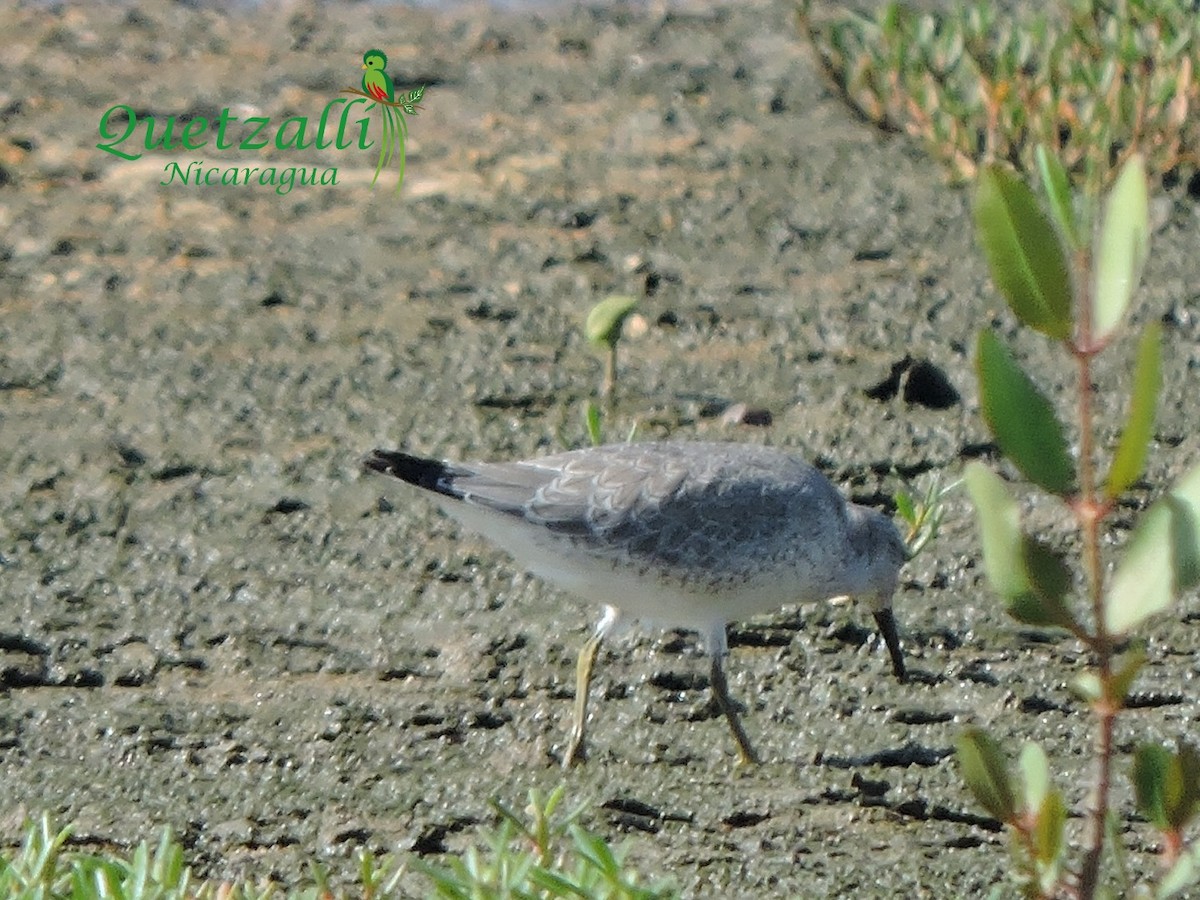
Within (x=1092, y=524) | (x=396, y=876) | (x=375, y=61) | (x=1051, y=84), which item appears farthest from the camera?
(x=375, y=61)

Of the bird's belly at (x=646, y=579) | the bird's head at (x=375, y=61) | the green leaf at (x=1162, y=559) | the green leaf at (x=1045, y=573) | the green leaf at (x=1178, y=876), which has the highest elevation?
the green leaf at (x=1162, y=559)

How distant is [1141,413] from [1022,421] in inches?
6.9

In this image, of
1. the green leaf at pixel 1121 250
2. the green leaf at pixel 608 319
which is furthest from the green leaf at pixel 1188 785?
the green leaf at pixel 608 319

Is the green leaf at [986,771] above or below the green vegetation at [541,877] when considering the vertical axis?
above

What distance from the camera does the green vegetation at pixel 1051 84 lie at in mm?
7172

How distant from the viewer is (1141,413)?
7.18ft

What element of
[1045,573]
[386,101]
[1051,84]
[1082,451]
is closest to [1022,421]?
[1082,451]

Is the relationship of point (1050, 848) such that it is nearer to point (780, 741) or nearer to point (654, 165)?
point (780, 741)

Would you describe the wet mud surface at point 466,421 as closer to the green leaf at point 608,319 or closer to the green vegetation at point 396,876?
the green leaf at point 608,319

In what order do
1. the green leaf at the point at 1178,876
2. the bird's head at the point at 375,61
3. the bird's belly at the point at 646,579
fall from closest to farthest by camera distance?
the green leaf at the point at 1178,876
the bird's belly at the point at 646,579
the bird's head at the point at 375,61

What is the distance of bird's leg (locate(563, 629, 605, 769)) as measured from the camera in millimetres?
4441

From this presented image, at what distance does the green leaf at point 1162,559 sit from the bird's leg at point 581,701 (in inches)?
90.3

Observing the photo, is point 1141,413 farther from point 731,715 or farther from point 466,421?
point 466,421

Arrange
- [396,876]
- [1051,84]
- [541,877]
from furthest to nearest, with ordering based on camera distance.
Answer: [1051,84]
[396,876]
[541,877]
